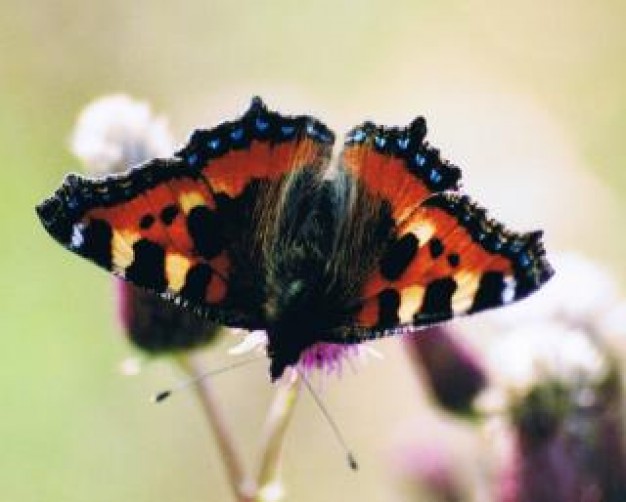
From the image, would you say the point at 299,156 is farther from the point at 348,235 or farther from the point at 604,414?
the point at 604,414

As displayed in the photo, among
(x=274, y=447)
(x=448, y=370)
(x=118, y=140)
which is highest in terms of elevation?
(x=118, y=140)

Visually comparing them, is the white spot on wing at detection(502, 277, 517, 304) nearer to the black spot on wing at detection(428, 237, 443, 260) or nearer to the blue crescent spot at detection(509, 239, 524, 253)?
the blue crescent spot at detection(509, 239, 524, 253)

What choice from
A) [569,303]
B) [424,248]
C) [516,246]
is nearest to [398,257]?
[424,248]

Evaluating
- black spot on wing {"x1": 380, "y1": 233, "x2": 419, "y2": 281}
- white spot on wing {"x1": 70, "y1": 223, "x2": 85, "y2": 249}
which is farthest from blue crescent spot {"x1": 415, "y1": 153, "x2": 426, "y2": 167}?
white spot on wing {"x1": 70, "y1": 223, "x2": 85, "y2": 249}

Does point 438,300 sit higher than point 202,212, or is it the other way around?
point 202,212

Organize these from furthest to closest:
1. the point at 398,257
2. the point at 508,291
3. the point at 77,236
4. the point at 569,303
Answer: the point at 569,303 < the point at 398,257 < the point at 77,236 < the point at 508,291

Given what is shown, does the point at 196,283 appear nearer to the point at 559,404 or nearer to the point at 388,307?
the point at 388,307

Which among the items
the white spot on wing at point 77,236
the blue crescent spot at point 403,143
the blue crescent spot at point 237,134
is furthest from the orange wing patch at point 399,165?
the white spot on wing at point 77,236
